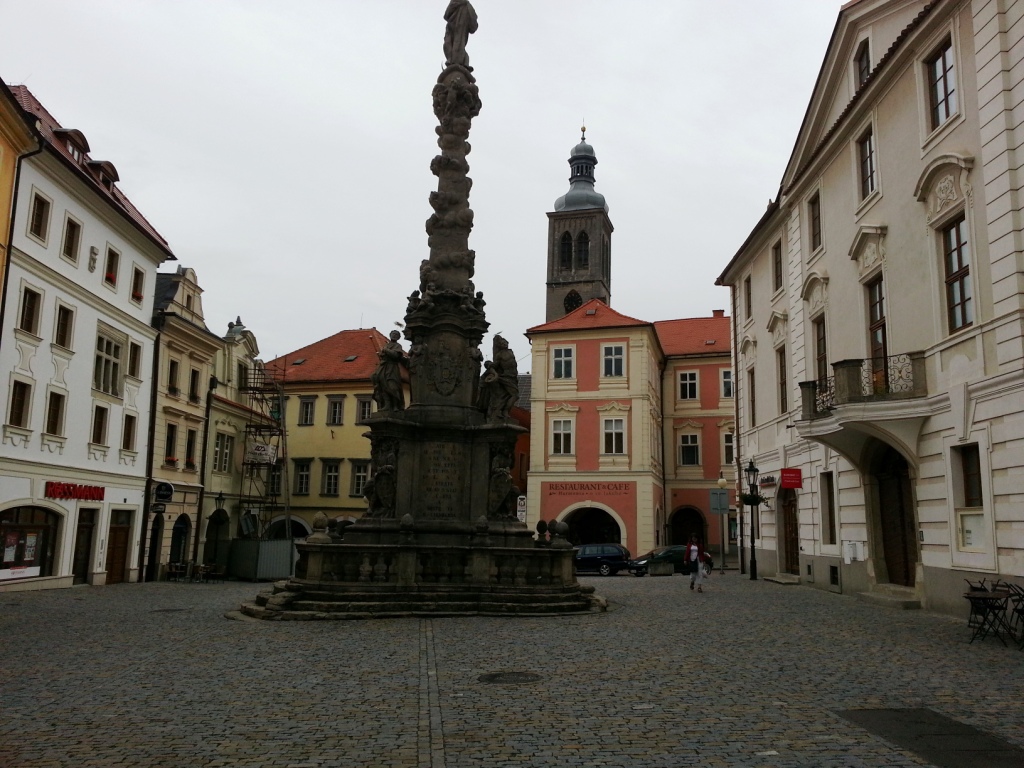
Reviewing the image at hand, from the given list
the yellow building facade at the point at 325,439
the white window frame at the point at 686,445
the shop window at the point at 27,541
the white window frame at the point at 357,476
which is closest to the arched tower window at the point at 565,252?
the white window frame at the point at 686,445

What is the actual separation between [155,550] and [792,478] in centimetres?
2194

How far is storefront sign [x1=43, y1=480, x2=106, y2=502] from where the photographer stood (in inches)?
951

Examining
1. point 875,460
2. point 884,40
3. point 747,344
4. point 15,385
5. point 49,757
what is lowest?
point 49,757

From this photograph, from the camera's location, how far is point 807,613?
51.5ft

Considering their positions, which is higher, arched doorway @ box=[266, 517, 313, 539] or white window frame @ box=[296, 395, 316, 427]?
white window frame @ box=[296, 395, 316, 427]

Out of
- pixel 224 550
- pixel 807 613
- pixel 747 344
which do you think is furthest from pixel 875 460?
pixel 224 550

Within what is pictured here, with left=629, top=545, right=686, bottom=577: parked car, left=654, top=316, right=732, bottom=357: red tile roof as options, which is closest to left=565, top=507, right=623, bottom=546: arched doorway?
left=629, top=545, right=686, bottom=577: parked car

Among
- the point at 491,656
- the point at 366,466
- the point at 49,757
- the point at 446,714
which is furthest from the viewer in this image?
the point at 366,466

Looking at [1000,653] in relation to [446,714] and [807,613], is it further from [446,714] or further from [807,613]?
[446,714]

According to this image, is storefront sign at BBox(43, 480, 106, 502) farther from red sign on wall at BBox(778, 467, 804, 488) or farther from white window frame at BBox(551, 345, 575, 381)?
white window frame at BBox(551, 345, 575, 381)

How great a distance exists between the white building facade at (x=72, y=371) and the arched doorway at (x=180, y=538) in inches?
138

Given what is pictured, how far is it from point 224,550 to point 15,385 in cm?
1251

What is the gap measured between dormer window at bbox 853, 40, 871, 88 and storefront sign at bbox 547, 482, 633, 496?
25.3 meters

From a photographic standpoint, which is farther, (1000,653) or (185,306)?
(185,306)
